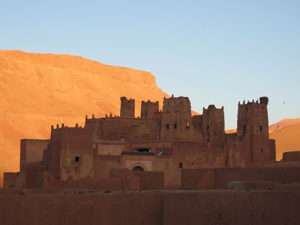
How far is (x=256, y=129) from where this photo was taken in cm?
6294

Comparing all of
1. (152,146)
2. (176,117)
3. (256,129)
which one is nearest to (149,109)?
(176,117)

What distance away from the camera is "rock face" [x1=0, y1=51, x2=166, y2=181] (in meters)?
99.8

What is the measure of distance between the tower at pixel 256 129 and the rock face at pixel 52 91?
23.5 metres

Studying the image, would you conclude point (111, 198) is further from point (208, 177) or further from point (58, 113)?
point (58, 113)

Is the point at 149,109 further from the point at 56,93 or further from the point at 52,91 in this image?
the point at 56,93

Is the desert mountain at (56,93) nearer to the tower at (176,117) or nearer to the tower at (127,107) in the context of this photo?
the tower at (127,107)

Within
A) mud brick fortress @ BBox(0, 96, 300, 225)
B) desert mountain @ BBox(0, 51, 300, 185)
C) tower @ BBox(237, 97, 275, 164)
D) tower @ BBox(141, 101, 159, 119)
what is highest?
desert mountain @ BBox(0, 51, 300, 185)

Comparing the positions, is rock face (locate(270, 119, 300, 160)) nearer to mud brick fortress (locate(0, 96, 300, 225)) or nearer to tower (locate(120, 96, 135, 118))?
tower (locate(120, 96, 135, 118))

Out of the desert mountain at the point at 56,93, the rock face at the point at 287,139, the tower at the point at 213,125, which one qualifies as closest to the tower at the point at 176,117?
the tower at the point at 213,125

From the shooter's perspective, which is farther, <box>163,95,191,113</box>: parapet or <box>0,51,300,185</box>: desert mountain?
<box>0,51,300,185</box>: desert mountain

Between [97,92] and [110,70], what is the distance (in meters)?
15.5

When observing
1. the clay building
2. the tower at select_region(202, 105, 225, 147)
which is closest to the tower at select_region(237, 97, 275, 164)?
the clay building

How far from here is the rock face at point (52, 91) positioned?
99.8 meters

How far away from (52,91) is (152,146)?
77262mm
